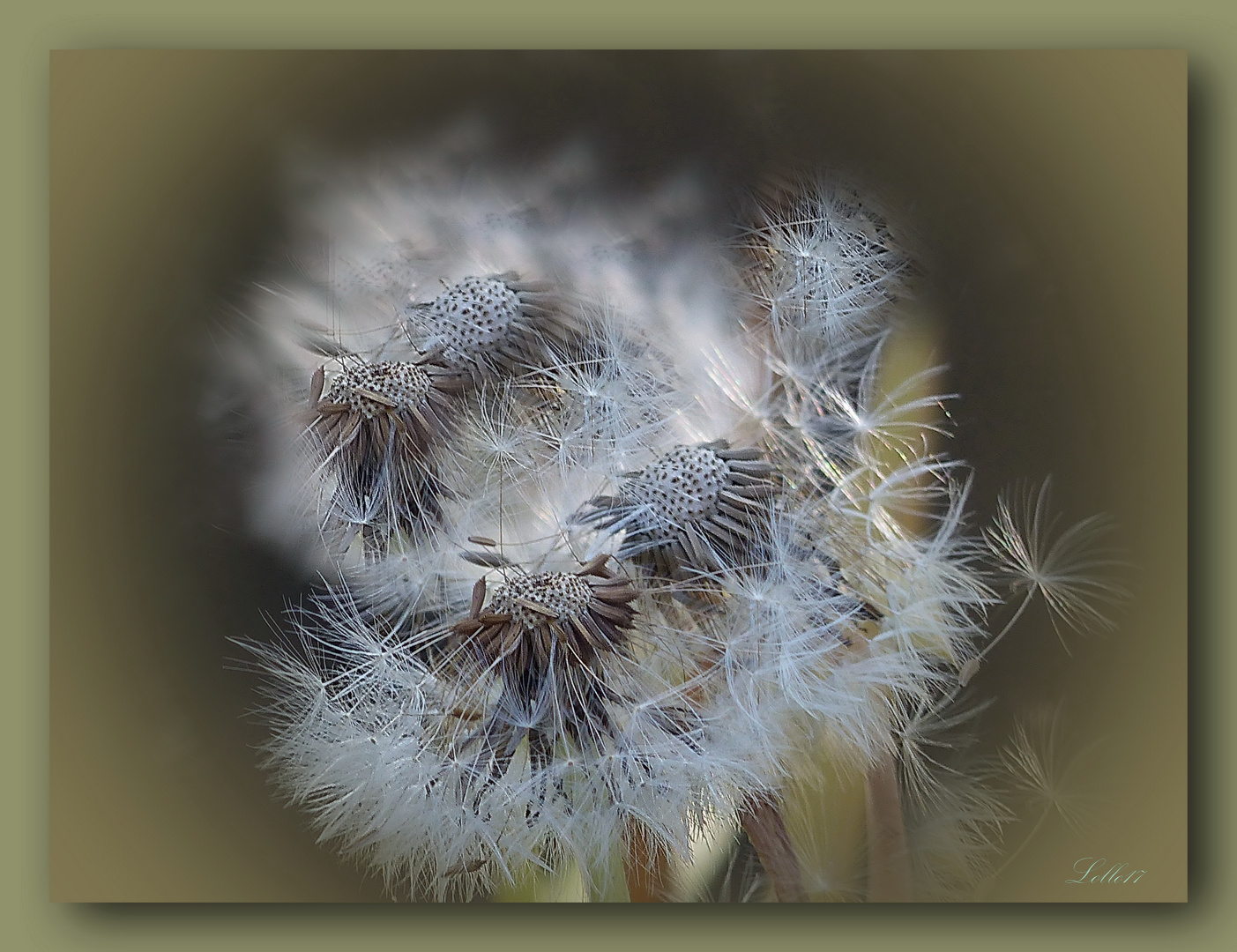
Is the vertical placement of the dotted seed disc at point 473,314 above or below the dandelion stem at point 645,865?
above

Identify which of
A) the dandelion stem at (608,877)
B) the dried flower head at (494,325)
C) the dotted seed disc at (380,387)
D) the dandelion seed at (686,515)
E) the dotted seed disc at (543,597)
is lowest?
the dandelion stem at (608,877)

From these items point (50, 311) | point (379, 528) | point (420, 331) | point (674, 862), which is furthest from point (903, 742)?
point (50, 311)

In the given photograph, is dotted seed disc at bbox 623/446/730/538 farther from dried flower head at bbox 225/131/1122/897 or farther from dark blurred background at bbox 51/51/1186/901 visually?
dark blurred background at bbox 51/51/1186/901

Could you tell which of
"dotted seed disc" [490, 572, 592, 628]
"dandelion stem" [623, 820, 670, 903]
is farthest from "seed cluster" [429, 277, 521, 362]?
"dandelion stem" [623, 820, 670, 903]

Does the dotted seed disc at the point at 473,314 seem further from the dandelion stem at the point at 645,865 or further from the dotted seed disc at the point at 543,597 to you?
the dandelion stem at the point at 645,865

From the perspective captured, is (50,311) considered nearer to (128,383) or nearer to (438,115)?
(128,383)

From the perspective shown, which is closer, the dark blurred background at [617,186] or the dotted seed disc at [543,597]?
the dotted seed disc at [543,597]
